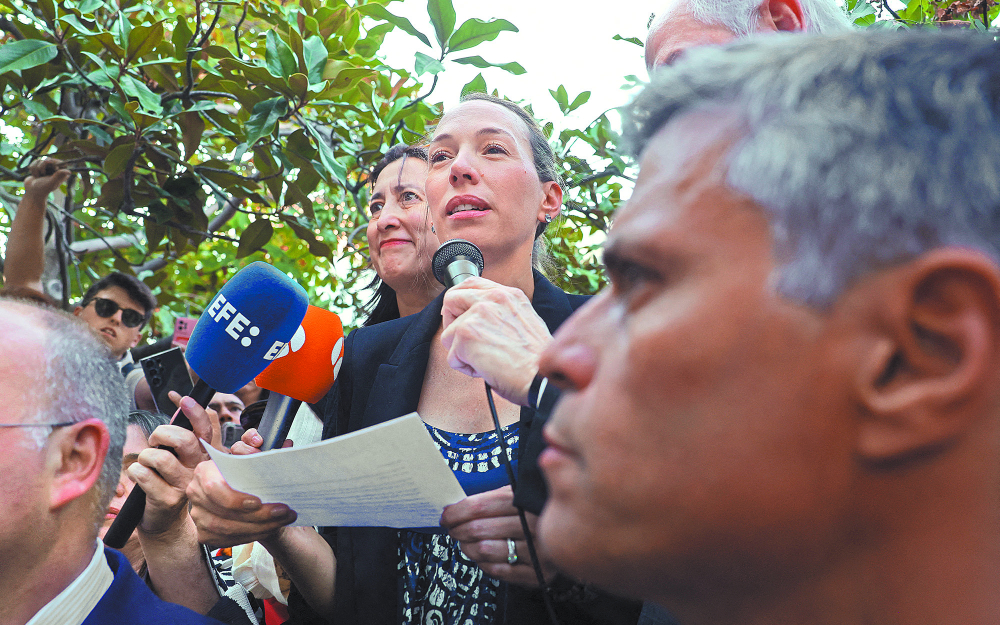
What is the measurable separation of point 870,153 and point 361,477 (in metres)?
1.05

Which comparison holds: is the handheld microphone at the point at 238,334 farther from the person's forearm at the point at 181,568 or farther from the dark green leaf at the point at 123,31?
the dark green leaf at the point at 123,31

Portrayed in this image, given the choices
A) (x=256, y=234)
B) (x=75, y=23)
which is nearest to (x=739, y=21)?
(x=75, y=23)

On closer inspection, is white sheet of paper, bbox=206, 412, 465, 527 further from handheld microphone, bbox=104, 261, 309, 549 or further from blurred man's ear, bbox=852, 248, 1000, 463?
blurred man's ear, bbox=852, 248, 1000, 463

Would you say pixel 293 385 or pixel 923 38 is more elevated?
pixel 923 38

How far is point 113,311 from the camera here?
4.96m

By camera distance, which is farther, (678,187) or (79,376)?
(79,376)

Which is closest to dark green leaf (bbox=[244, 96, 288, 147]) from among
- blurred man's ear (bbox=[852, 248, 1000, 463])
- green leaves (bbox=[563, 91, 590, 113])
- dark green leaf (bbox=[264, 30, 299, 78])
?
dark green leaf (bbox=[264, 30, 299, 78])

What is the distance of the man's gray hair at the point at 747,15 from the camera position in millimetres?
2080

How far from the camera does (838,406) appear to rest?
695 mm

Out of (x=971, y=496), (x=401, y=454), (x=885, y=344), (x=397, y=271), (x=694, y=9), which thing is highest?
(x=694, y=9)

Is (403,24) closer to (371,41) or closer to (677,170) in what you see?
(371,41)

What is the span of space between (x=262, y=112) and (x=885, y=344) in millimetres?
3041

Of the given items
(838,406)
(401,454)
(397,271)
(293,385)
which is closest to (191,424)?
(293,385)

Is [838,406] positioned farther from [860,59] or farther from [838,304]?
[860,59]
